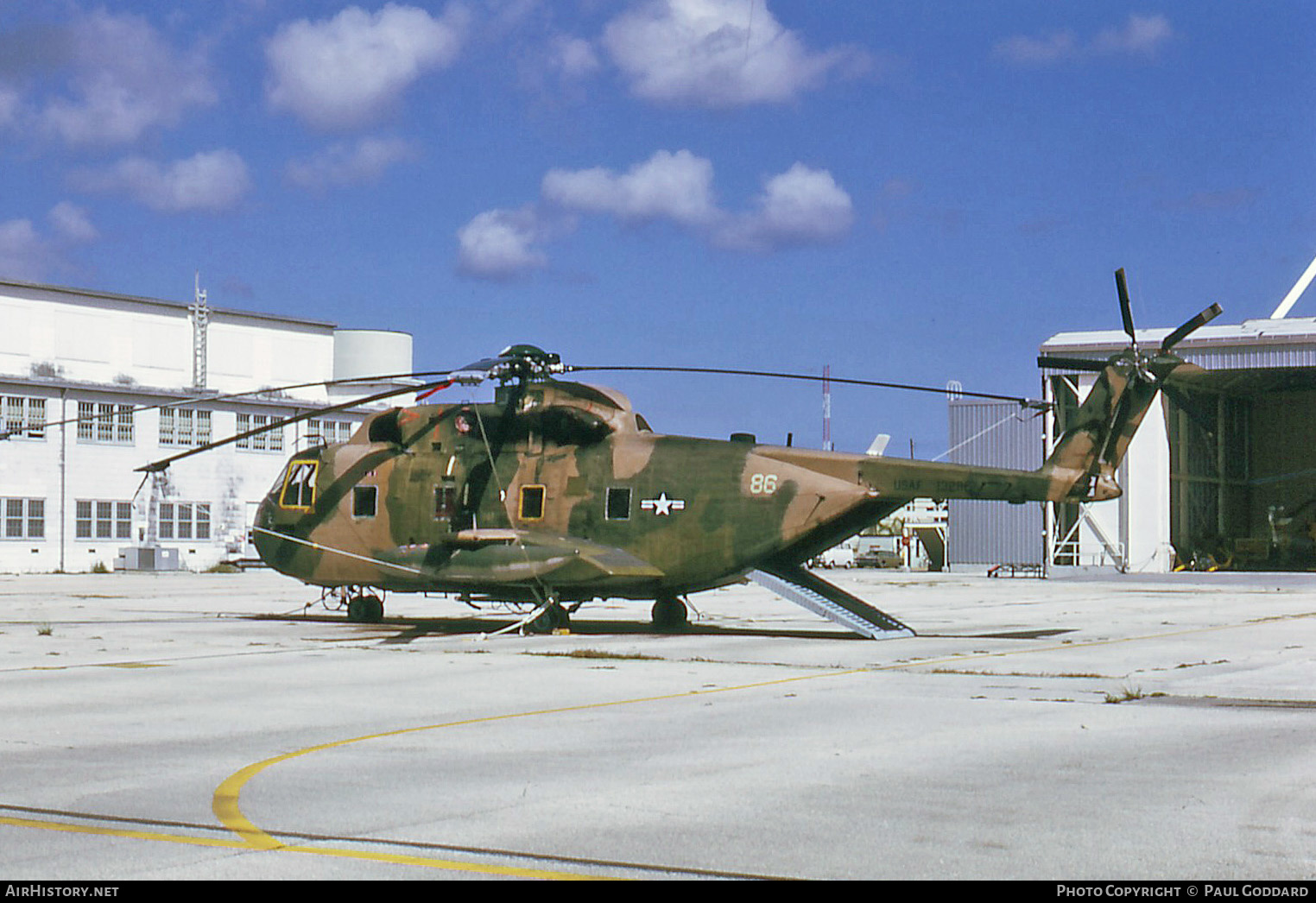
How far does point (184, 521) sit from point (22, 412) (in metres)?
9.88

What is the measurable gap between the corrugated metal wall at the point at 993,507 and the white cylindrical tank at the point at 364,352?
34374 millimetres

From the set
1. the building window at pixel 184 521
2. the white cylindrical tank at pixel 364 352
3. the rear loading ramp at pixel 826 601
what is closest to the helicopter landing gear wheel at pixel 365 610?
the rear loading ramp at pixel 826 601

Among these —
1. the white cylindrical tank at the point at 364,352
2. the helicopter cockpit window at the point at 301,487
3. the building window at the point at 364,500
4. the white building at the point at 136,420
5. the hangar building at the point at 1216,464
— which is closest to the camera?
the building window at the point at 364,500

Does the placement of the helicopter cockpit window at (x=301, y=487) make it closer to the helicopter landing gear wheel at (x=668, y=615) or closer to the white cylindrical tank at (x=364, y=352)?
the helicopter landing gear wheel at (x=668, y=615)

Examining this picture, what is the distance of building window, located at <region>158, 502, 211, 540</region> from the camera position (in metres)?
74.2

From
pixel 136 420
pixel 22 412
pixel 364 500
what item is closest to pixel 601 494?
pixel 364 500

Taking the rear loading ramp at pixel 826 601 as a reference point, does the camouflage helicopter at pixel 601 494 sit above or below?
above

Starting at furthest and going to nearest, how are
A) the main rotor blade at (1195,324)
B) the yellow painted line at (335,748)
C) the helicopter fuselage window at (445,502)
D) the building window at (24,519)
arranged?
the building window at (24,519) → the helicopter fuselage window at (445,502) → the main rotor blade at (1195,324) → the yellow painted line at (335,748)

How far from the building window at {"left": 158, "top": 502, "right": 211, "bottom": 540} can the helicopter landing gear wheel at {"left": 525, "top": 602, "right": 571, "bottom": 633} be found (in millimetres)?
51016

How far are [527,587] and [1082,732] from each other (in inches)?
596

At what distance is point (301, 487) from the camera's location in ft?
97.8

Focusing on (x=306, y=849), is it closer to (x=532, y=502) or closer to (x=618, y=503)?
(x=618, y=503)

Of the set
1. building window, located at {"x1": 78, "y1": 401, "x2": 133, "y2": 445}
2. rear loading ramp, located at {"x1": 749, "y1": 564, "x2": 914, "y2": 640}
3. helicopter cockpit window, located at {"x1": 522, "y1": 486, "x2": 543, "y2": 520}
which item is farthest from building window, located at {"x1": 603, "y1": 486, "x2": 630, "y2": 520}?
building window, located at {"x1": 78, "y1": 401, "x2": 133, "y2": 445}

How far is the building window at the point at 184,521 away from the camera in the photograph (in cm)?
7425
